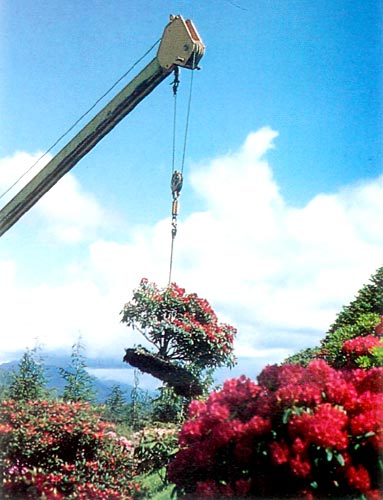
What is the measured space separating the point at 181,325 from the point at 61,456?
232cm

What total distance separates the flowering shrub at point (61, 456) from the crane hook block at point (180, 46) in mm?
4167

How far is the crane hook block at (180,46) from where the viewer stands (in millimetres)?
5864

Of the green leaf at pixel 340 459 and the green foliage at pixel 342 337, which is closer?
the green leaf at pixel 340 459

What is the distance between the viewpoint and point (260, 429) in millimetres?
2707

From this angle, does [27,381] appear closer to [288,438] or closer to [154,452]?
[154,452]

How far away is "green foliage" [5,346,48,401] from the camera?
20.0 feet

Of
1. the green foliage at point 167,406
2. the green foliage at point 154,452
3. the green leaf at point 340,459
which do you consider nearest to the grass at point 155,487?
the green foliage at point 154,452

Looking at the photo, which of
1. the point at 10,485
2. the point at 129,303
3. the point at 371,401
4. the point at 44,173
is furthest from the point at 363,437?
the point at 44,173

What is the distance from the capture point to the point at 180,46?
602 cm

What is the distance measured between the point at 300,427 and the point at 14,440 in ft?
8.69

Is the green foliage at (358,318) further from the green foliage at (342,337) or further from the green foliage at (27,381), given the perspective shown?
the green foliage at (27,381)

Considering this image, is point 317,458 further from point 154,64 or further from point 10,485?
point 154,64

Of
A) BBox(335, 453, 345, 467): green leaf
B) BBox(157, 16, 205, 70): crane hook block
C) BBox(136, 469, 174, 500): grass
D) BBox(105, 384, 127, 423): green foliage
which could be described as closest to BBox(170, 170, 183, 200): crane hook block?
BBox(157, 16, 205, 70): crane hook block

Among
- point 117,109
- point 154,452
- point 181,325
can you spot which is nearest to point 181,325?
point 181,325
